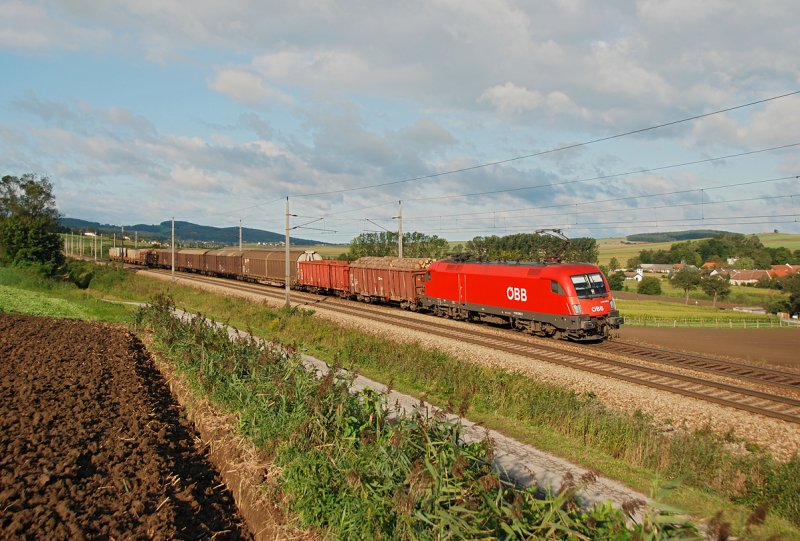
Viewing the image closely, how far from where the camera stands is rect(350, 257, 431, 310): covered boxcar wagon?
34156 mm

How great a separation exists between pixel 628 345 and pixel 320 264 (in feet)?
89.5

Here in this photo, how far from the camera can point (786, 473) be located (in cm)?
931

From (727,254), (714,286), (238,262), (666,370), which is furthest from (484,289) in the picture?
(727,254)

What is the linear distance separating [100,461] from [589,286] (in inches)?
750

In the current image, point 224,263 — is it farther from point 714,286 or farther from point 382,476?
point 714,286

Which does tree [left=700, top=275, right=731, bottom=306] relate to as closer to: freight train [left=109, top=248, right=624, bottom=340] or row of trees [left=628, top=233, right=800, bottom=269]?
row of trees [left=628, top=233, right=800, bottom=269]

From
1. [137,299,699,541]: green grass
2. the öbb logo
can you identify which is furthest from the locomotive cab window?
[137,299,699,541]: green grass

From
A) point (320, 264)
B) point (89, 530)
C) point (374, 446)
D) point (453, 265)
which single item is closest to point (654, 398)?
point (374, 446)

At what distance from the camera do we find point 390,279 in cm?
3616

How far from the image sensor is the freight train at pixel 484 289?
22.8m

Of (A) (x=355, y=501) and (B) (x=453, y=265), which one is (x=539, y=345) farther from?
(A) (x=355, y=501)

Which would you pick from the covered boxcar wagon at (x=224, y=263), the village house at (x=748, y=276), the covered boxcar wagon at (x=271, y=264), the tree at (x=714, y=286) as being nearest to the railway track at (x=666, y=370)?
the covered boxcar wagon at (x=271, y=264)

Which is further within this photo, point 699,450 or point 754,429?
point 754,429

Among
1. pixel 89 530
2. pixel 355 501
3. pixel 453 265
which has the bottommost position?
pixel 89 530
